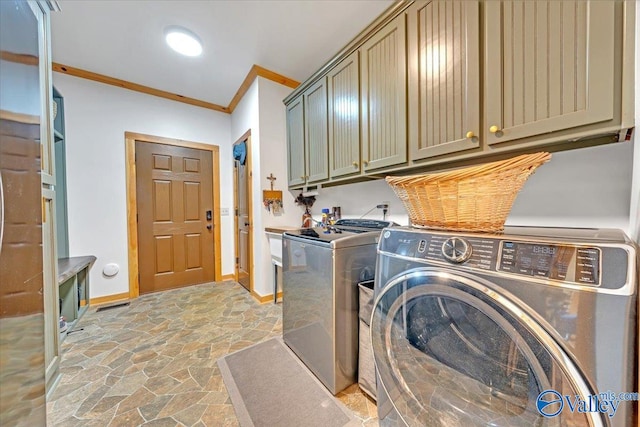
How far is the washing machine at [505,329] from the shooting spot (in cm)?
50

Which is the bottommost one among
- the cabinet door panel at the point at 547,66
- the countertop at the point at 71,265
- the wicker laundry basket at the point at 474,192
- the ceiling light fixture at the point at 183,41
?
the countertop at the point at 71,265

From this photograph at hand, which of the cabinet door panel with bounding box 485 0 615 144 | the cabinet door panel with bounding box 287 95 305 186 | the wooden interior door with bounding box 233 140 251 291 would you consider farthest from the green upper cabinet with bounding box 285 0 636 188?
the wooden interior door with bounding box 233 140 251 291

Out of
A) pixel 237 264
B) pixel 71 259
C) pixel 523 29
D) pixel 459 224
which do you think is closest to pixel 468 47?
pixel 523 29

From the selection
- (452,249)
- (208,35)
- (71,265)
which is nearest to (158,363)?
(71,265)

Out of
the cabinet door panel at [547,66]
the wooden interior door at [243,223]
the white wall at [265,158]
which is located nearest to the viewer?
the cabinet door panel at [547,66]

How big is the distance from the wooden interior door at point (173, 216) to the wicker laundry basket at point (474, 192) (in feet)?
10.5

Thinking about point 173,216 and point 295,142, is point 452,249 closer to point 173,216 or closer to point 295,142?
point 295,142

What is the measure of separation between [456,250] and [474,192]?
0.23 metres

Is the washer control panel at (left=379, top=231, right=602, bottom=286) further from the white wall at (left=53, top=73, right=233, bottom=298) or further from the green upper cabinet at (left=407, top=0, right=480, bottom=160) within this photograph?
the white wall at (left=53, top=73, right=233, bottom=298)

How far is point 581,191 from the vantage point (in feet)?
3.57

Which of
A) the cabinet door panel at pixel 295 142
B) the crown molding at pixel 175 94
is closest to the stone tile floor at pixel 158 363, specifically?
the cabinet door panel at pixel 295 142

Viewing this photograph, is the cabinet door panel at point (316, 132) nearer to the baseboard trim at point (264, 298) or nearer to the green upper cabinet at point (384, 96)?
the green upper cabinet at point (384, 96)

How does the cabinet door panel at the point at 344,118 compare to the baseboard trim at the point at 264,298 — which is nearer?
the cabinet door panel at the point at 344,118

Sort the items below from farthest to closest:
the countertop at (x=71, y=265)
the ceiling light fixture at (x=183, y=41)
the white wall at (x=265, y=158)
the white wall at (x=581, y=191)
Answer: the white wall at (x=265, y=158) → the ceiling light fixture at (x=183, y=41) → the countertop at (x=71, y=265) → the white wall at (x=581, y=191)
